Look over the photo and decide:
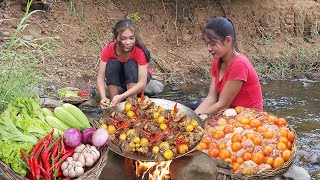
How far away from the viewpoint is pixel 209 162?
4.02 meters

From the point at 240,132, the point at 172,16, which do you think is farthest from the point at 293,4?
the point at 240,132

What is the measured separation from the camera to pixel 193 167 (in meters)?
3.96

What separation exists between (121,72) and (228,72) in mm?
1944

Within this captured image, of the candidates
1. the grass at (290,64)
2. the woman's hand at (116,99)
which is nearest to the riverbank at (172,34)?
the grass at (290,64)

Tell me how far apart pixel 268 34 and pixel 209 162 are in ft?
25.6

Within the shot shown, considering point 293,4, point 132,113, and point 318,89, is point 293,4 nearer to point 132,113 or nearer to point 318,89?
point 318,89

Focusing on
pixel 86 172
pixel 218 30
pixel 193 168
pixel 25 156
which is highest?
pixel 218 30

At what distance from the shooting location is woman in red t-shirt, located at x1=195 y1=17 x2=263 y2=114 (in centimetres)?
482

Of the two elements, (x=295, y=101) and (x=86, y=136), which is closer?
(x=86, y=136)

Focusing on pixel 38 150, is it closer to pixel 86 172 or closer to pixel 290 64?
pixel 86 172

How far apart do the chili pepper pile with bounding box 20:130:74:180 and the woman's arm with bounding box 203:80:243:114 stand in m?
2.06

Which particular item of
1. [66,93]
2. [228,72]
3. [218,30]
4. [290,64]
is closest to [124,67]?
[66,93]

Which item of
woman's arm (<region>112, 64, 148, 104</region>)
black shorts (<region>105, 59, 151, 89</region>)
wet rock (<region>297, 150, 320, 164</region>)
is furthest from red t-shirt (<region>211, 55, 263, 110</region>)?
black shorts (<region>105, 59, 151, 89</region>)

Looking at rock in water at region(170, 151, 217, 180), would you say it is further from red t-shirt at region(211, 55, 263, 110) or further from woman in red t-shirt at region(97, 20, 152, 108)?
woman in red t-shirt at region(97, 20, 152, 108)
